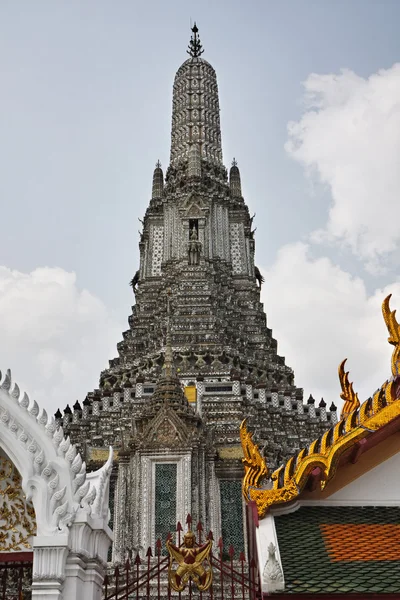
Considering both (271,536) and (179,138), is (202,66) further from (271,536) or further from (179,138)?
(271,536)

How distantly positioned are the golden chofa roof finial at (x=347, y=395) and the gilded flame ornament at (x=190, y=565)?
261cm

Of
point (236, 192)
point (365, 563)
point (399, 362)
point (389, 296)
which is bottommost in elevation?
point (365, 563)

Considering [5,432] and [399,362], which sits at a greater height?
[399,362]

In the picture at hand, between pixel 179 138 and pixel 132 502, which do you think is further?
pixel 179 138

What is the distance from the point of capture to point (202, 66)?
5328 cm

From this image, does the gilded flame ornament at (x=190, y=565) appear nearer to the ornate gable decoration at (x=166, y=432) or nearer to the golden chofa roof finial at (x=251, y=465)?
the golden chofa roof finial at (x=251, y=465)

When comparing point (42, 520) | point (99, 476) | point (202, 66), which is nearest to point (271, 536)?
point (99, 476)

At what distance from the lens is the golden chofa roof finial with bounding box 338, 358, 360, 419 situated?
9.10 metres

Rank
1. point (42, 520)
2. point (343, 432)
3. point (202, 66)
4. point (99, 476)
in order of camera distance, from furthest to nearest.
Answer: point (202, 66)
point (343, 432)
point (99, 476)
point (42, 520)

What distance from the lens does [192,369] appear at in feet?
105

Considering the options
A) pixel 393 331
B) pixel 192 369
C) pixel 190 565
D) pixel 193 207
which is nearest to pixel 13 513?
pixel 190 565

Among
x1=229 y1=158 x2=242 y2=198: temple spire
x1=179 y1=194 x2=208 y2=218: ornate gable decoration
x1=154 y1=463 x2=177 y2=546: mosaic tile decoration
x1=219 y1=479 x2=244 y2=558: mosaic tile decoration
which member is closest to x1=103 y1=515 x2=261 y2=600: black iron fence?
x1=154 y1=463 x2=177 y2=546: mosaic tile decoration

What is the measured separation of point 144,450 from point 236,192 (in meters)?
28.2

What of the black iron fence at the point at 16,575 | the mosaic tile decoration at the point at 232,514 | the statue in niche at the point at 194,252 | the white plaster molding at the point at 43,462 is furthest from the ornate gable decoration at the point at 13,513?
the statue in niche at the point at 194,252
